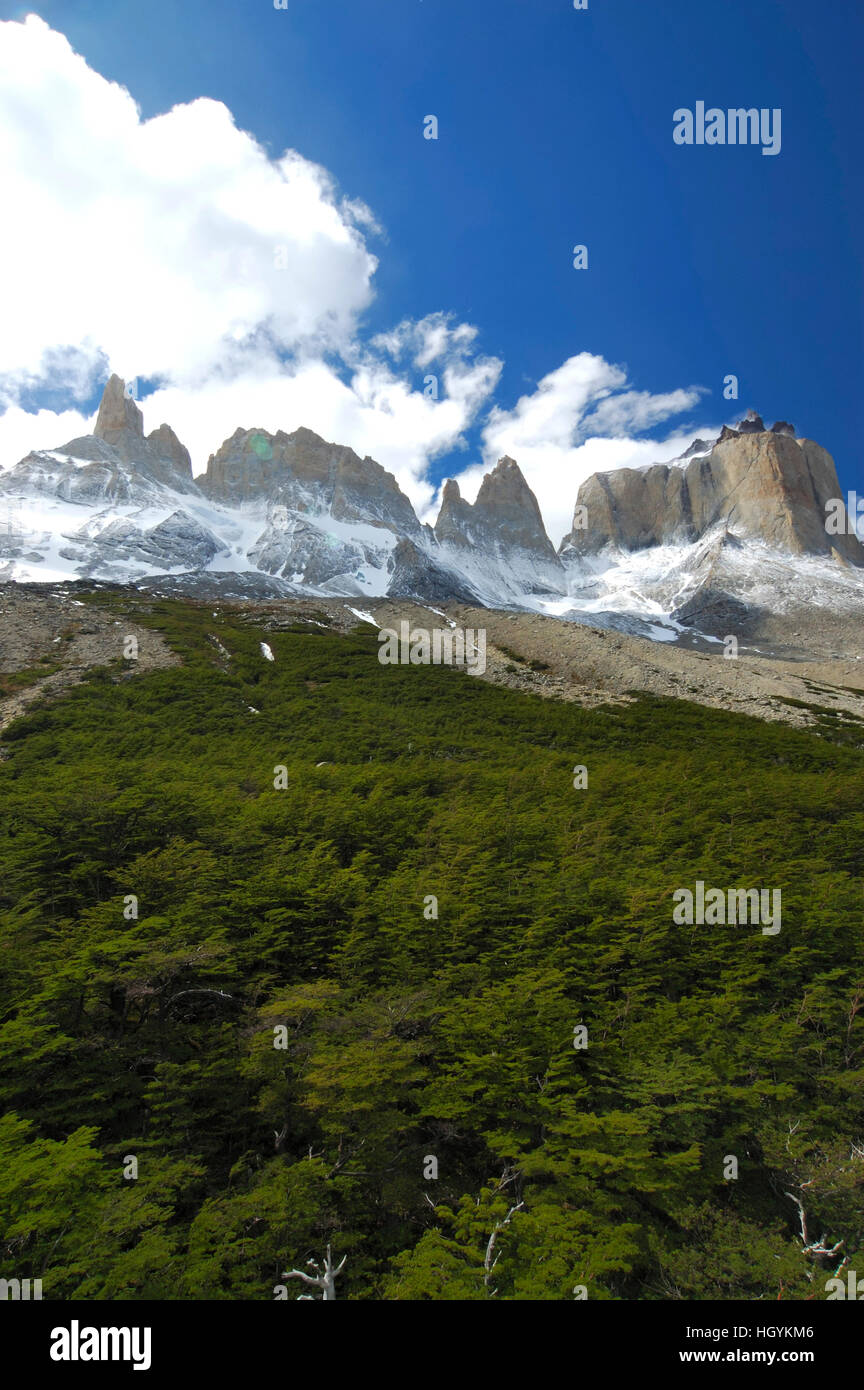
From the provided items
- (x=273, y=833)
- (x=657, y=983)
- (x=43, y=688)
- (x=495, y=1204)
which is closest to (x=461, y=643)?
(x=43, y=688)

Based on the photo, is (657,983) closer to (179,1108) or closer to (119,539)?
(179,1108)

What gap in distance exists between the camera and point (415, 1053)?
8.46 metres

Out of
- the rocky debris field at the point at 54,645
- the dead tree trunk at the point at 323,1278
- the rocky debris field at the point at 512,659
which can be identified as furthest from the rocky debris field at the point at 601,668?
the dead tree trunk at the point at 323,1278

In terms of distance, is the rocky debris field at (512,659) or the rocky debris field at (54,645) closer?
the rocky debris field at (54,645)

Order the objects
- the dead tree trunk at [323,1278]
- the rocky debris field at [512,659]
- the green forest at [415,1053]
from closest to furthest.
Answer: the dead tree trunk at [323,1278]
the green forest at [415,1053]
the rocky debris field at [512,659]

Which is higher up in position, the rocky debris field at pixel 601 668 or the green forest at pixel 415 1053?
the rocky debris field at pixel 601 668

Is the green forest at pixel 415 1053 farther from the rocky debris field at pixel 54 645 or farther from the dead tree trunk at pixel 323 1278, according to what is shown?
the rocky debris field at pixel 54 645

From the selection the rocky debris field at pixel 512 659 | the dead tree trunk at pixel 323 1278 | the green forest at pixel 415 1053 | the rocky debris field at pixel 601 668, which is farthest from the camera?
the rocky debris field at pixel 601 668

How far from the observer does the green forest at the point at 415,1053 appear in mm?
6910

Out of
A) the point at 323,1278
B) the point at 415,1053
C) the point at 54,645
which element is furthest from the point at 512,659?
the point at 323,1278

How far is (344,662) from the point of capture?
4228 cm

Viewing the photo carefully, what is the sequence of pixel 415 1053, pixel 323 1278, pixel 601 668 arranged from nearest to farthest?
1. pixel 323 1278
2. pixel 415 1053
3. pixel 601 668

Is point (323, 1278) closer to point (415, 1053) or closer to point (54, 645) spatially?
point (415, 1053)
